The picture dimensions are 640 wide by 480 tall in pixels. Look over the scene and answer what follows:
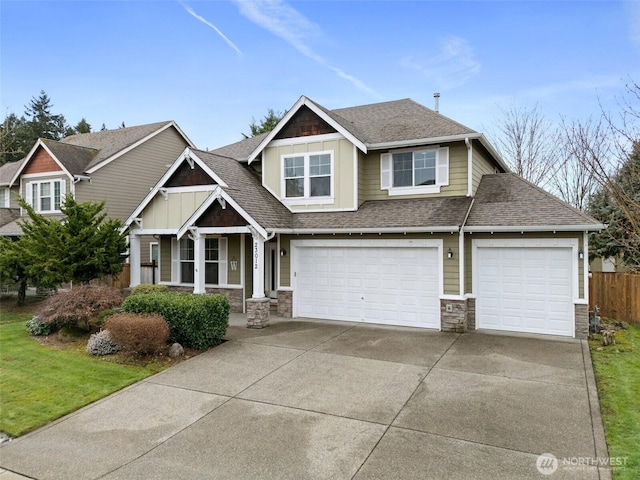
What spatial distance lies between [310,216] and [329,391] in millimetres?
7357

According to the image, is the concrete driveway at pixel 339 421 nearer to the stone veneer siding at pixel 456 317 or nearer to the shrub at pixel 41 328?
the stone veneer siding at pixel 456 317

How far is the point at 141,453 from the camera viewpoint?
211 inches

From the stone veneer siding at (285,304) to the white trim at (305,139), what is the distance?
5.09 m

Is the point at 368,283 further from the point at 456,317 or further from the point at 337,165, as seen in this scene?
the point at 337,165

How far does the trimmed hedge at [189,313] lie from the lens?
9.64 m

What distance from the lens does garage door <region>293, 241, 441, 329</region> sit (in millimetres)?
12031

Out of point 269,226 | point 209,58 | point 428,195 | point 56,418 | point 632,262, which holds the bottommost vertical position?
point 56,418

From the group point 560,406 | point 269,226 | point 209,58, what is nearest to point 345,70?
point 209,58

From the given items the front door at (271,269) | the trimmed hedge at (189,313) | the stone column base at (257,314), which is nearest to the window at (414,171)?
the front door at (271,269)

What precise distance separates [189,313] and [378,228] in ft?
18.9

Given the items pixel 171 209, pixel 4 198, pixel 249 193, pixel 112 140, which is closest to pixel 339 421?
pixel 249 193

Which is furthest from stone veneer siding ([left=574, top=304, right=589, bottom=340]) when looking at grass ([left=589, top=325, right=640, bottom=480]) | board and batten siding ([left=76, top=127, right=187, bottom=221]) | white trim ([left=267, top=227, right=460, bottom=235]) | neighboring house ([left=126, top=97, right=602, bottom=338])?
board and batten siding ([left=76, top=127, right=187, bottom=221])

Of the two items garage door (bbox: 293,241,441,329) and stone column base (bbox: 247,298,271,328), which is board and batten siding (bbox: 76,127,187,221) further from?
garage door (bbox: 293,241,441,329)

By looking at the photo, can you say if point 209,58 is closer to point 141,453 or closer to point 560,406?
point 141,453
